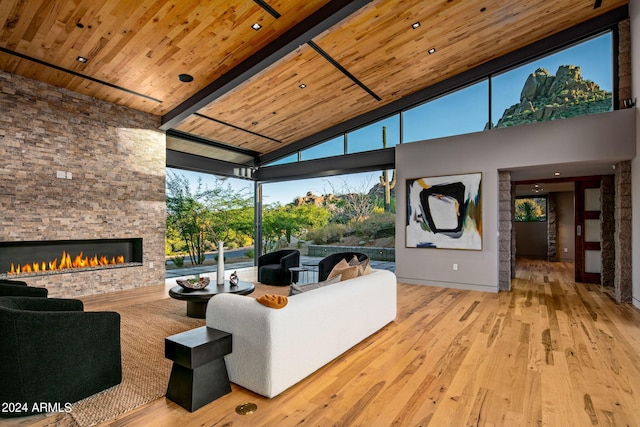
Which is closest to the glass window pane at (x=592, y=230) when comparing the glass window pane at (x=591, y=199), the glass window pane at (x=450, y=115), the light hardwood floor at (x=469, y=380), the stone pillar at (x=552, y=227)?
the glass window pane at (x=591, y=199)

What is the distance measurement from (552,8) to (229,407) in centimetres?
628

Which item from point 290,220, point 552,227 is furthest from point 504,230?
point 290,220

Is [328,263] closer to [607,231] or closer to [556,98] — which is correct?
[556,98]

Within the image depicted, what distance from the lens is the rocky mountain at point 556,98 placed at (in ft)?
16.6

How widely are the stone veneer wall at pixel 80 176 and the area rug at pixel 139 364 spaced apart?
1790 millimetres

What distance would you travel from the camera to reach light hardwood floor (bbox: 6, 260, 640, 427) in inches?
77.8

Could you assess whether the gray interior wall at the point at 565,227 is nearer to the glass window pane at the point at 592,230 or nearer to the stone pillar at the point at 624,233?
the glass window pane at the point at 592,230

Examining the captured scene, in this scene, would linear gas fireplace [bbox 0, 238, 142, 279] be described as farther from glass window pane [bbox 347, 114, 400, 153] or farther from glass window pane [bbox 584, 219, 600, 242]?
glass window pane [bbox 584, 219, 600, 242]

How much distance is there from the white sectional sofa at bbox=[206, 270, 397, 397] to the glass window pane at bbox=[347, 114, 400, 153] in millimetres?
4746

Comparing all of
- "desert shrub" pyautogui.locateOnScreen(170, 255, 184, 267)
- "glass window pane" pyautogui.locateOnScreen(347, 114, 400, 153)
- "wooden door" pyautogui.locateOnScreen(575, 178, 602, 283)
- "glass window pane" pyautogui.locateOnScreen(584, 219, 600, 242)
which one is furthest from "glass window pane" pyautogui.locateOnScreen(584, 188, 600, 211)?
"desert shrub" pyautogui.locateOnScreen(170, 255, 184, 267)

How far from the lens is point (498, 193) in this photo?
564cm

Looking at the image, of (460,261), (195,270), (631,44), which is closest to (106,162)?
(195,270)

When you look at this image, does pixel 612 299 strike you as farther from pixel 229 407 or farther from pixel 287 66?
pixel 287 66

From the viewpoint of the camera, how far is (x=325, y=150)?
7.86 m
